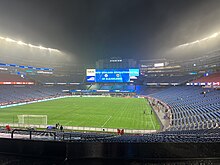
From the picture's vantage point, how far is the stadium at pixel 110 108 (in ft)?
13.9

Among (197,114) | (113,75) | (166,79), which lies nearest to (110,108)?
(197,114)

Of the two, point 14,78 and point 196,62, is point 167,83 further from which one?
point 14,78

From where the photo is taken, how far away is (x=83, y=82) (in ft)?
364

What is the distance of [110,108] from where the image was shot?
143 feet

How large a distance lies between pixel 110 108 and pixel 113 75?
49.1m

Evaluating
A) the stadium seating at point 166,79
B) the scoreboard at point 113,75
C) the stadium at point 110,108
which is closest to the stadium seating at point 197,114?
the stadium at point 110,108

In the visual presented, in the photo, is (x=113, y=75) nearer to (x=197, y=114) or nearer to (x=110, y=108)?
(x=110, y=108)

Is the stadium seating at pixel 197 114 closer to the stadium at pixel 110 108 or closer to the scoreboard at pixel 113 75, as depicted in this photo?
the stadium at pixel 110 108

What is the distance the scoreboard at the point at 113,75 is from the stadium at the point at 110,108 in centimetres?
49

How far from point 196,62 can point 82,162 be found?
95136 mm

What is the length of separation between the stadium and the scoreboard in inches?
19.4

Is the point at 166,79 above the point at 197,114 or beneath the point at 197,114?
above

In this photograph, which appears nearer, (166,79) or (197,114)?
(197,114)

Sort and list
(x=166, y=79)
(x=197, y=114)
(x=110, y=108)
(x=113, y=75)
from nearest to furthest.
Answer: (x=197, y=114) < (x=110, y=108) < (x=113, y=75) < (x=166, y=79)
